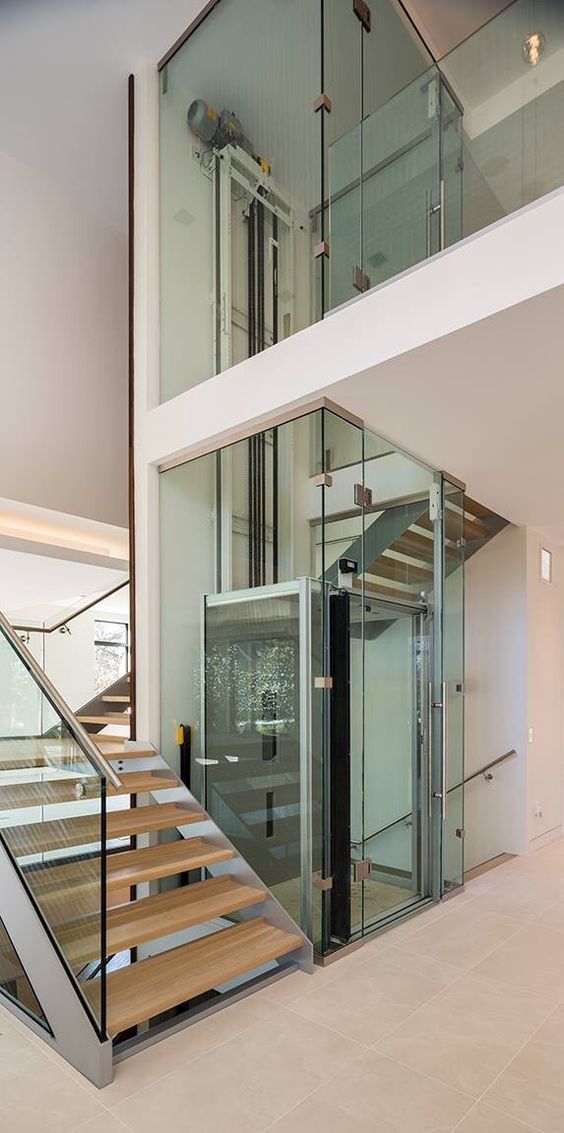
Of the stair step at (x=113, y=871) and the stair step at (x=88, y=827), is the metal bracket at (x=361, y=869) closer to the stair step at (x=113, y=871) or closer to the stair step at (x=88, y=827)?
the stair step at (x=113, y=871)

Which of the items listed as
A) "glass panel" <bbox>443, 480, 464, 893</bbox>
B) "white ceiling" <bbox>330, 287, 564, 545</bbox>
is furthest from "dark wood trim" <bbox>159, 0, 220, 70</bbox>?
"glass panel" <bbox>443, 480, 464, 893</bbox>

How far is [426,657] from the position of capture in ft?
16.0

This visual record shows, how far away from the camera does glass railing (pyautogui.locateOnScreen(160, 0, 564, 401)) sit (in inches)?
130

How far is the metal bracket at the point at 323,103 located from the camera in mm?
3948

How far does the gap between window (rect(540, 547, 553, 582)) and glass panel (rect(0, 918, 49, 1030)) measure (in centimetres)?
510

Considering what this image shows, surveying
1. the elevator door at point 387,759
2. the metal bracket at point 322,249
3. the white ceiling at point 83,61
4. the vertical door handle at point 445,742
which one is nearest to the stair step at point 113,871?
the elevator door at point 387,759

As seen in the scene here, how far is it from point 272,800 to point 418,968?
110 centimetres

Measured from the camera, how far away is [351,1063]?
110 inches

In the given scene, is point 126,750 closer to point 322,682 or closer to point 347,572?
point 322,682

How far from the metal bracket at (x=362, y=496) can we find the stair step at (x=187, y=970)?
2308 mm

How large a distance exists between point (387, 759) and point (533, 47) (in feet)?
12.3

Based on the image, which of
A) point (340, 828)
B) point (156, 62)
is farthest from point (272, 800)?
point (156, 62)

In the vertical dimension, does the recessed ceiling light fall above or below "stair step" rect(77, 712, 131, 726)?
above

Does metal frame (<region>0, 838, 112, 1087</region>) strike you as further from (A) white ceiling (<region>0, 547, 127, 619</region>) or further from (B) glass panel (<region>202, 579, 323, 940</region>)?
(A) white ceiling (<region>0, 547, 127, 619</region>)
